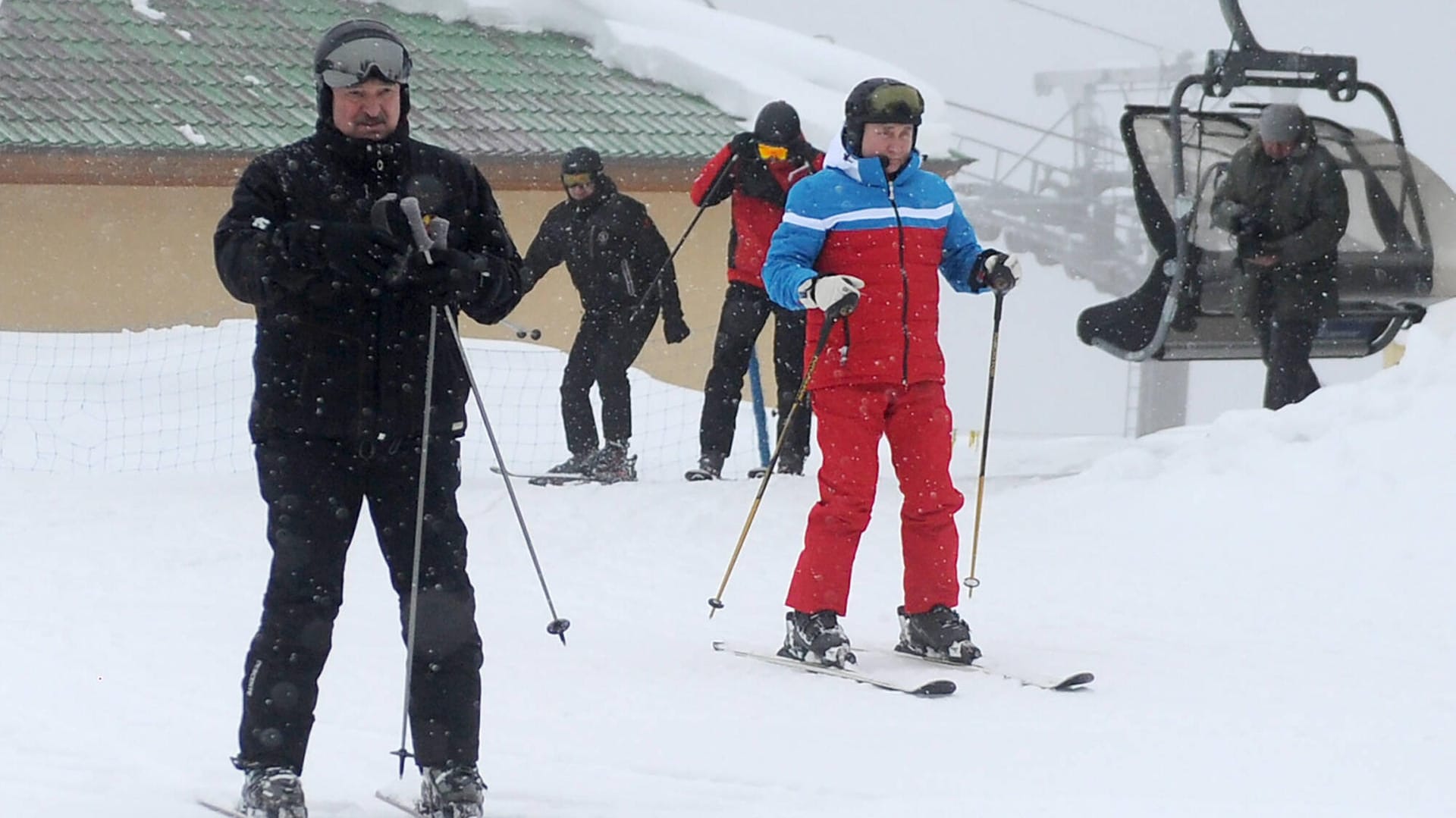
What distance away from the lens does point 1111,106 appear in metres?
38.5

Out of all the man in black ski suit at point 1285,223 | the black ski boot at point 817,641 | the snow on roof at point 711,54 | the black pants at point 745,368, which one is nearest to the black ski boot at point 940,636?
the black ski boot at point 817,641

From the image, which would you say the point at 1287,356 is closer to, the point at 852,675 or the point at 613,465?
the point at 613,465

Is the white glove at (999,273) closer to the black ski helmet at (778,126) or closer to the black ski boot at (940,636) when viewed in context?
the black ski boot at (940,636)

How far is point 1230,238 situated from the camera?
10.4 metres

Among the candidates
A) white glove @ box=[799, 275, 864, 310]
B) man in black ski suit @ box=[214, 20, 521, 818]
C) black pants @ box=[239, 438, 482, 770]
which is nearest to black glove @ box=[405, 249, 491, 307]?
man in black ski suit @ box=[214, 20, 521, 818]

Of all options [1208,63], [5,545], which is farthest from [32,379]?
[1208,63]

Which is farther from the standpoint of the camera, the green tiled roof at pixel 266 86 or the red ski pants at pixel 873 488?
the green tiled roof at pixel 266 86

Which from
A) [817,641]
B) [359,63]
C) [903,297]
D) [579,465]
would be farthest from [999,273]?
[579,465]

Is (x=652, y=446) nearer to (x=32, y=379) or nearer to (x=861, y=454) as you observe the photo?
(x=32, y=379)

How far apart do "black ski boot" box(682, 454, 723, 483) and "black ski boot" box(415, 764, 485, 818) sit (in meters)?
5.79

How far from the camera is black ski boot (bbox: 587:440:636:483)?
10.2m

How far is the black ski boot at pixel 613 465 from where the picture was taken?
33.3 ft

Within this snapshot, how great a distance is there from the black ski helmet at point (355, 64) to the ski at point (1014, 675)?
8.39 ft

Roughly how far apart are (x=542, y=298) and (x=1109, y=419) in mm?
40470
